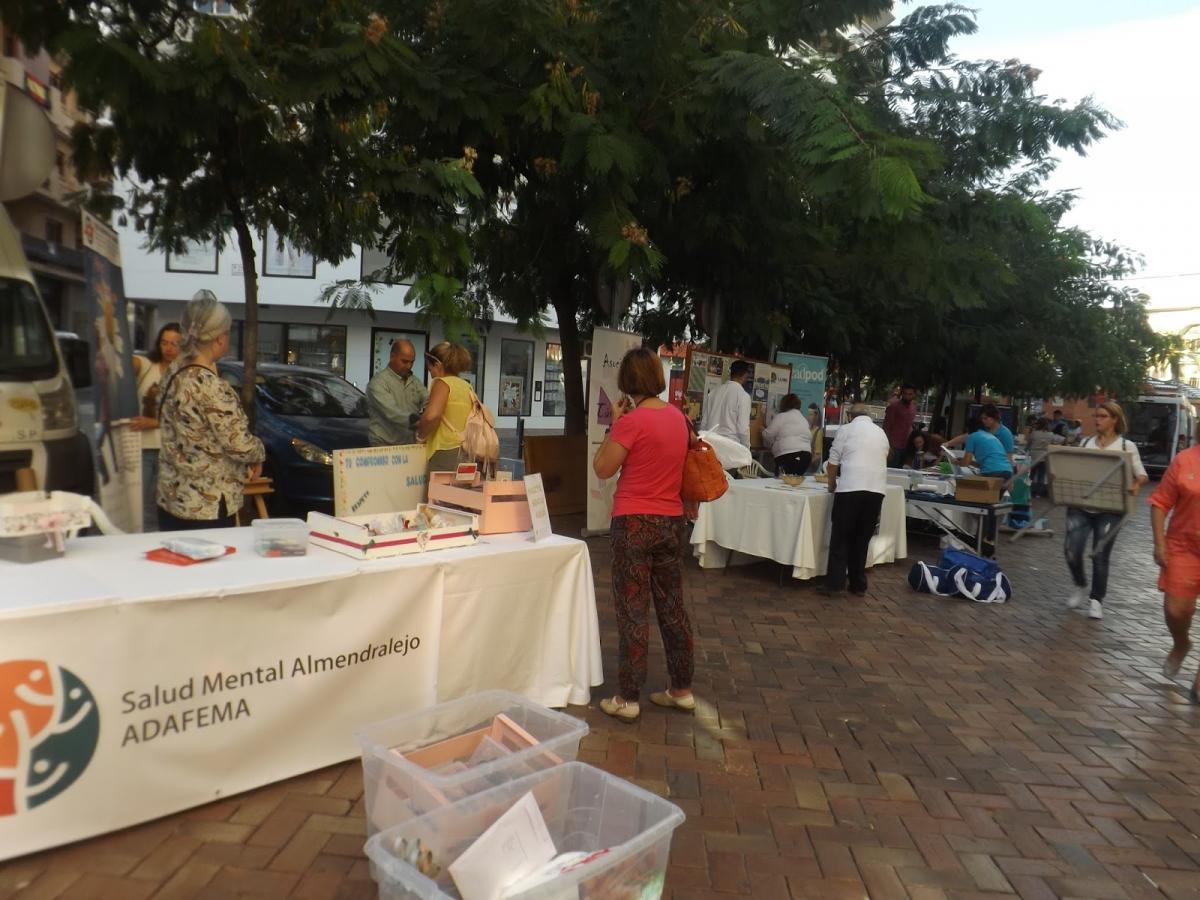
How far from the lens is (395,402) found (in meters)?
6.95

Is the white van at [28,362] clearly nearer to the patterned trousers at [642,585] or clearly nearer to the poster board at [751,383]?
the patterned trousers at [642,585]

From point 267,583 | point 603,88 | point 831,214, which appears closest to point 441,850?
point 267,583

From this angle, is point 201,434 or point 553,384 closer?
point 201,434

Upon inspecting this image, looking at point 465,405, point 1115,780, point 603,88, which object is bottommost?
point 1115,780

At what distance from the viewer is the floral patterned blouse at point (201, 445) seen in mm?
3838

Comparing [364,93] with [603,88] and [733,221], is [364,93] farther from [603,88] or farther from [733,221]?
[733,221]

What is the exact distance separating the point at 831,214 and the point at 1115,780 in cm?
565

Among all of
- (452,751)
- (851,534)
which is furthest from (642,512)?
(851,534)

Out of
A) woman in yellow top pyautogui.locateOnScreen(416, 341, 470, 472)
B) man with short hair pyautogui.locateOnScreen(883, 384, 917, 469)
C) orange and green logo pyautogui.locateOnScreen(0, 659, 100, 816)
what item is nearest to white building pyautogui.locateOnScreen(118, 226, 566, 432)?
man with short hair pyautogui.locateOnScreen(883, 384, 917, 469)

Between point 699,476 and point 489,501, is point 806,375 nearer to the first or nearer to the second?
point 699,476

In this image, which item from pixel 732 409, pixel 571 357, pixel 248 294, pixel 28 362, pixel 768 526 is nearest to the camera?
pixel 28 362

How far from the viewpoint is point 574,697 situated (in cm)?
434

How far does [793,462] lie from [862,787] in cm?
691

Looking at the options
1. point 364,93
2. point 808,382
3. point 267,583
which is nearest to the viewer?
point 267,583
